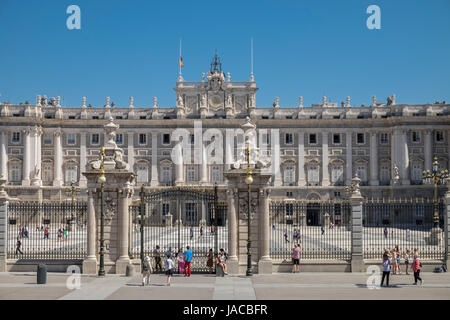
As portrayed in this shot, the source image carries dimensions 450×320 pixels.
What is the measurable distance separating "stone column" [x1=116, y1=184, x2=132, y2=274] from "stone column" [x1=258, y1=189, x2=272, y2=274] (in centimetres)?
566

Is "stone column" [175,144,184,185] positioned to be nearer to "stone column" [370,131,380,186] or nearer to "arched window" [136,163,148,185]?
"arched window" [136,163,148,185]

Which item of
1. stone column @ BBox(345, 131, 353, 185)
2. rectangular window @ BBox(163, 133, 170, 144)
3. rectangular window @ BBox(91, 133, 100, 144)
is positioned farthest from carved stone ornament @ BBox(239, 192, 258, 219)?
rectangular window @ BBox(91, 133, 100, 144)

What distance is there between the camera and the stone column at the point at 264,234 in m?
23.4

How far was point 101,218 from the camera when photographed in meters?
22.8

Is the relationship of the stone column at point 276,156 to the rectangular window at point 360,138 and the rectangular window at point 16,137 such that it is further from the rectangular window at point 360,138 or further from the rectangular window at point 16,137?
the rectangular window at point 16,137

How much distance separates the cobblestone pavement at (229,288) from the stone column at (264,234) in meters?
0.59

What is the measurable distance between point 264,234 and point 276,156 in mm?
51912

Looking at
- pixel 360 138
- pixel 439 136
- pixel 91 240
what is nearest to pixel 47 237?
pixel 91 240

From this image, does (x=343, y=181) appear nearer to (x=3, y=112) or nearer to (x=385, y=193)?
(x=385, y=193)

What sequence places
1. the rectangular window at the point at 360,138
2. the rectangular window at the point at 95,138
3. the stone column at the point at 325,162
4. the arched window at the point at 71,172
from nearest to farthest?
the stone column at the point at 325,162, the arched window at the point at 71,172, the rectangular window at the point at 360,138, the rectangular window at the point at 95,138

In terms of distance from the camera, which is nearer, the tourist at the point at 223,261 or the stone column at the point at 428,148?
the tourist at the point at 223,261

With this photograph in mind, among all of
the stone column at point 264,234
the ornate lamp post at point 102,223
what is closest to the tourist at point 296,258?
the stone column at point 264,234
